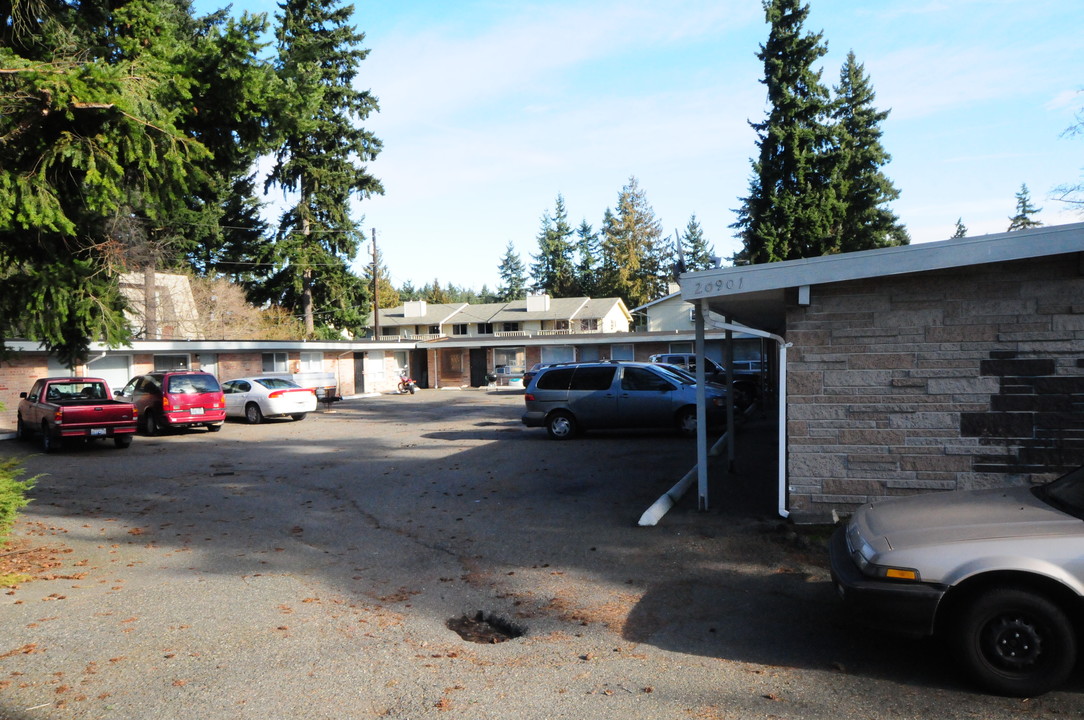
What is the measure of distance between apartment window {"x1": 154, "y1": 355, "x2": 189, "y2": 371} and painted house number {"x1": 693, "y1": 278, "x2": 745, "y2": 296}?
27399mm

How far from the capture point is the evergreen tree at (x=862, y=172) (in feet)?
130

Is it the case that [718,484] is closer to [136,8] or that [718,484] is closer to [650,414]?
[650,414]

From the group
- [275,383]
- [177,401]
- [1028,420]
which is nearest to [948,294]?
[1028,420]

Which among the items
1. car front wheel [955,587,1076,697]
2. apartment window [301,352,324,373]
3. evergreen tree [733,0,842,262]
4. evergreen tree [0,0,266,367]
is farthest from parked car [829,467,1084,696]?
apartment window [301,352,324,373]

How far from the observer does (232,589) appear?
7.08 m

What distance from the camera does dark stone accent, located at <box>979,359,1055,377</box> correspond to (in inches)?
303

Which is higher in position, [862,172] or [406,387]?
Answer: [862,172]

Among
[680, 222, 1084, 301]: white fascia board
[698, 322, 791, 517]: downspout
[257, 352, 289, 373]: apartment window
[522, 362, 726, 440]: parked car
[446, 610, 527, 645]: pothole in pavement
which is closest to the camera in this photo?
[446, 610, 527, 645]: pothole in pavement

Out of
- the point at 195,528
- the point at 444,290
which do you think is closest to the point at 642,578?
the point at 195,528

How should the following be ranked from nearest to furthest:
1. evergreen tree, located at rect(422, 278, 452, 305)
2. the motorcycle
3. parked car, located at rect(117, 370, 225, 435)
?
parked car, located at rect(117, 370, 225, 435), the motorcycle, evergreen tree, located at rect(422, 278, 452, 305)

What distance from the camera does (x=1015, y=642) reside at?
4.58 metres

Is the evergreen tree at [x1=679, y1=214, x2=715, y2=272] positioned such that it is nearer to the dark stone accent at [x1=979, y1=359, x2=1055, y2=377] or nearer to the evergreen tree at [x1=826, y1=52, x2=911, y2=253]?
the evergreen tree at [x1=826, y1=52, x2=911, y2=253]

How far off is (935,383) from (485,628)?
17.5ft

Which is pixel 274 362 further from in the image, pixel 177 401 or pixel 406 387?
pixel 177 401
